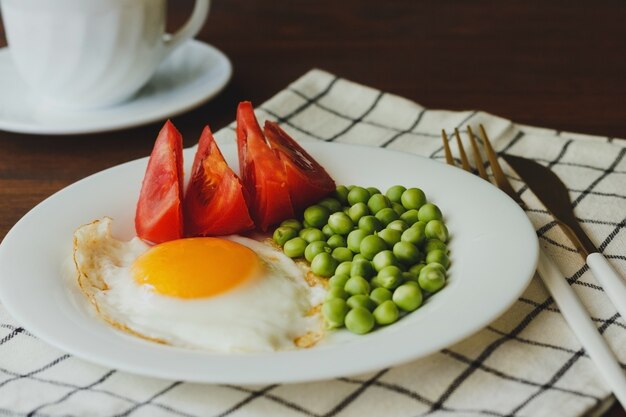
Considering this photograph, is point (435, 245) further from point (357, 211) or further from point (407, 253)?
point (357, 211)

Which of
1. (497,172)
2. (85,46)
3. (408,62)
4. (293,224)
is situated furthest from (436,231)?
(408,62)

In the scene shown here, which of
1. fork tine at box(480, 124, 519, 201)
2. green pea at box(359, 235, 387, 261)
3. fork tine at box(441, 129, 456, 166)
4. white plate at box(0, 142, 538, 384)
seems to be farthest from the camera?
fork tine at box(441, 129, 456, 166)

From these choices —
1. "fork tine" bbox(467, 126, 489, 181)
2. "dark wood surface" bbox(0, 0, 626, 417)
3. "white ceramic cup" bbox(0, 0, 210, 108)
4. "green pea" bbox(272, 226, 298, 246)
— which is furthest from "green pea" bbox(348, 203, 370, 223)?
"white ceramic cup" bbox(0, 0, 210, 108)

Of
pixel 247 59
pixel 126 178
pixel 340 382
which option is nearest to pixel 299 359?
pixel 340 382

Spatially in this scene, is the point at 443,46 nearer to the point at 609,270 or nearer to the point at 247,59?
the point at 247,59

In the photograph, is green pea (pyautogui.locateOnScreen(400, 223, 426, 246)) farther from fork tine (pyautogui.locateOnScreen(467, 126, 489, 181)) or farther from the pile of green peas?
fork tine (pyautogui.locateOnScreen(467, 126, 489, 181))

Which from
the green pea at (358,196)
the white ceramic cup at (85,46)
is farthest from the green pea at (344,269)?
Answer: the white ceramic cup at (85,46)

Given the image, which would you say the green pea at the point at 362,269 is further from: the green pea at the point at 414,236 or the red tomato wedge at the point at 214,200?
the red tomato wedge at the point at 214,200
